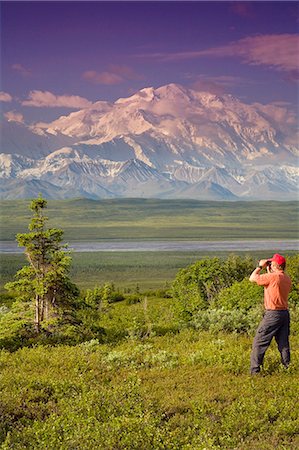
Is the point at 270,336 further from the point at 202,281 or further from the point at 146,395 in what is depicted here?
the point at 202,281

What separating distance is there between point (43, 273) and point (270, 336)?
997 cm

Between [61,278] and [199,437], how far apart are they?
12.3m

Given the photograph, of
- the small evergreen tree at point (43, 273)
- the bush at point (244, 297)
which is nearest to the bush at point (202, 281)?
the bush at point (244, 297)

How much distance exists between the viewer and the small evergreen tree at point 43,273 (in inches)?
763

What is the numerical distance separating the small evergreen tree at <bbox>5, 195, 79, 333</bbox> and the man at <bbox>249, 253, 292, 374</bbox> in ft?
29.5

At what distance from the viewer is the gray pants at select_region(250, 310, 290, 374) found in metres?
12.1

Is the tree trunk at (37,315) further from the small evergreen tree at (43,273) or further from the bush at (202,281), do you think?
the bush at (202,281)

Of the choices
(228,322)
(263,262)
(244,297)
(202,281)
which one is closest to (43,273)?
(228,322)

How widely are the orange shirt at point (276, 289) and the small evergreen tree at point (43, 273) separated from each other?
892cm

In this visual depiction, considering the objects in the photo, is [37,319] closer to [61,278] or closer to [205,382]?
[61,278]

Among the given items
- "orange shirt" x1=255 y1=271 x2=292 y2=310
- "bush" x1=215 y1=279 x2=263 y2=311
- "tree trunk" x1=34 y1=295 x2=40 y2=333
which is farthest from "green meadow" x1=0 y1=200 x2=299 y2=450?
"bush" x1=215 y1=279 x2=263 y2=311

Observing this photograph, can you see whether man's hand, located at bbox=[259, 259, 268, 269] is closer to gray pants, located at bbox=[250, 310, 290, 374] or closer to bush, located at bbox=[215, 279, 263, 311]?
gray pants, located at bbox=[250, 310, 290, 374]

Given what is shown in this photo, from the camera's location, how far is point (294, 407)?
31.9 feet

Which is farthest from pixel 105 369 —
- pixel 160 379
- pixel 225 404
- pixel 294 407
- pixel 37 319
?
pixel 37 319
